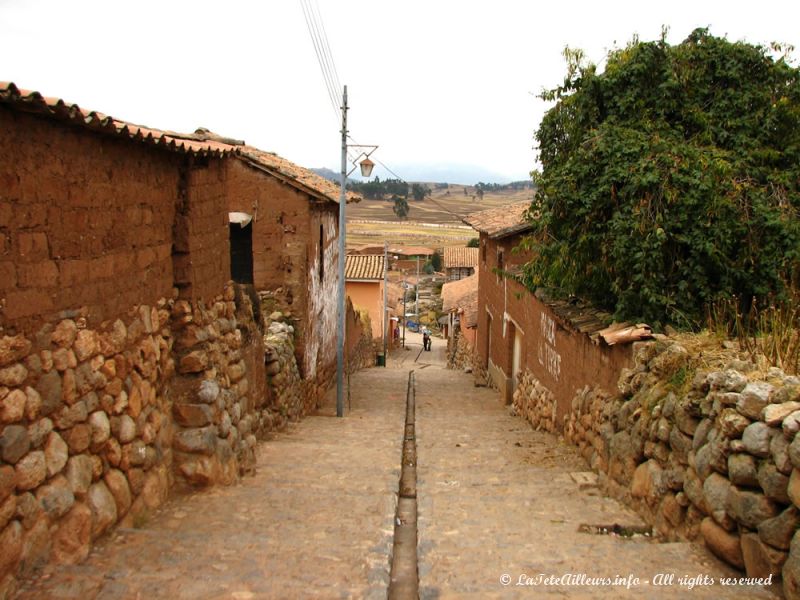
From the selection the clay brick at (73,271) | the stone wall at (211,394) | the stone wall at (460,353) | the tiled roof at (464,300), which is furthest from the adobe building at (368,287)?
the clay brick at (73,271)

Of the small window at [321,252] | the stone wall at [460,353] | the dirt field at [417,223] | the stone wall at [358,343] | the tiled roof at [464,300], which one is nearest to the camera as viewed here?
the small window at [321,252]

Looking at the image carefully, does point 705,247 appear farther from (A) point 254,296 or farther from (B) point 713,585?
(A) point 254,296

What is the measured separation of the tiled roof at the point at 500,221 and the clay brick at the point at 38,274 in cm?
1146

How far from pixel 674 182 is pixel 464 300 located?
20.8 metres

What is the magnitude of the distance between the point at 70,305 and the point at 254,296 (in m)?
4.53

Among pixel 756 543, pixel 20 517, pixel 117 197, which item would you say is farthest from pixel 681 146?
pixel 20 517

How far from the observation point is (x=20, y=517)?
12.5 feet

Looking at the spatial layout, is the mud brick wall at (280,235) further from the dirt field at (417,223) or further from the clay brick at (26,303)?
the dirt field at (417,223)

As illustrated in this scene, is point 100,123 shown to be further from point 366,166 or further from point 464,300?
point 464,300

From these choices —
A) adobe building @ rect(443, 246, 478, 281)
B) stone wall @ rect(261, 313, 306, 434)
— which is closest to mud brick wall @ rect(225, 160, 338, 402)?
stone wall @ rect(261, 313, 306, 434)

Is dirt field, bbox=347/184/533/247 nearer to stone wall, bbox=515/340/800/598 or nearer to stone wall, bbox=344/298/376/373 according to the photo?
stone wall, bbox=344/298/376/373

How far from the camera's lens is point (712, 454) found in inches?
190

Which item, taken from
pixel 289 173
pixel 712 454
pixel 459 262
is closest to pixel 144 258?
pixel 712 454

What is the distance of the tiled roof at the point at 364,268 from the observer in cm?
3156
